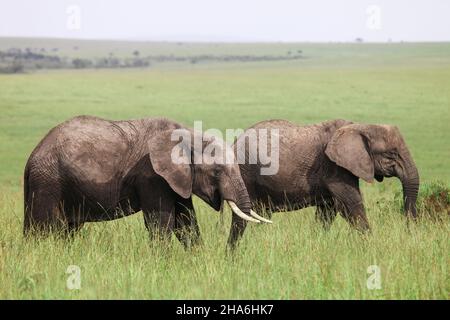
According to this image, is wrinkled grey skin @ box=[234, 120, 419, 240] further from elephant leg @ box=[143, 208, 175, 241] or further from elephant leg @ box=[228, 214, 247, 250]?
elephant leg @ box=[143, 208, 175, 241]

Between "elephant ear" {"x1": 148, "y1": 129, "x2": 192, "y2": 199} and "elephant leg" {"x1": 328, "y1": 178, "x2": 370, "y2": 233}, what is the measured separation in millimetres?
2065

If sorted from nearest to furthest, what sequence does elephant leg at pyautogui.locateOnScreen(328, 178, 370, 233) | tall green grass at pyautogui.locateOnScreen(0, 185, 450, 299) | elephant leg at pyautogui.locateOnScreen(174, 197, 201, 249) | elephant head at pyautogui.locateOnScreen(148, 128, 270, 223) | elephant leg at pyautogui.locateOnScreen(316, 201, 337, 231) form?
tall green grass at pyautogui.locateOnScreen(0, 185, 450, 299)
elephant head at pyautogui.locateOnScreen(148, 128, 270, 223)
elephant leg at pyautogui.locateOnScreen(174, 197, 201, 249)
elephant leg at pyautogui.locateOnScreen(328, 178, 370, 233)
elephant leg at pyautogui.locateOnScreen(316, 201, 337, 231)

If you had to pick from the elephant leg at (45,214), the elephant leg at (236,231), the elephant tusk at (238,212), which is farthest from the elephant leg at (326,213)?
the elephant leg at (45,214)

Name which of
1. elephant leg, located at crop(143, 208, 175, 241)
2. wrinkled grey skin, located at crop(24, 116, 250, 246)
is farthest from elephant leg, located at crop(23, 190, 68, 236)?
elephant leg, located at crop(143, 208, 175, 241)

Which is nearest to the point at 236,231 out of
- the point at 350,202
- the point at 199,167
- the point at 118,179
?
the point at 199,167

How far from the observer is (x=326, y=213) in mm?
10531

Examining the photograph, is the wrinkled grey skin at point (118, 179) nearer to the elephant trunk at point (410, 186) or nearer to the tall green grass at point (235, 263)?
the tall green grass at point (235, 263)

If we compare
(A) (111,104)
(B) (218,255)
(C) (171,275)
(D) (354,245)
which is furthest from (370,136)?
(A) (111,104)

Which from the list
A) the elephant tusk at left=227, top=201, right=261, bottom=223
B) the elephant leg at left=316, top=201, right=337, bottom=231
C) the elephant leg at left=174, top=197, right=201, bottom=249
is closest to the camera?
the elephant tusk at left=227, top=201, right=261, bottom=223

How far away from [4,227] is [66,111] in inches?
1046

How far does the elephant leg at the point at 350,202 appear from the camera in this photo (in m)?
10.2

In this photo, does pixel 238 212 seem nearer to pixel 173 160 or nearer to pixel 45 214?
pixel 173 160

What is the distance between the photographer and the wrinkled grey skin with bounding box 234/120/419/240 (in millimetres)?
10312
